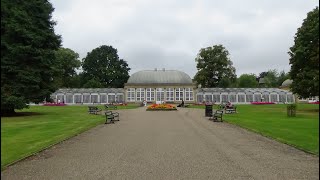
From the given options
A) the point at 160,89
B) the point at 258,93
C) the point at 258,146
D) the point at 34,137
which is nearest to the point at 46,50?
the point at 34,137

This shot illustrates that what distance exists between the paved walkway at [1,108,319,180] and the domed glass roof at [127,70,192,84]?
2991 inches

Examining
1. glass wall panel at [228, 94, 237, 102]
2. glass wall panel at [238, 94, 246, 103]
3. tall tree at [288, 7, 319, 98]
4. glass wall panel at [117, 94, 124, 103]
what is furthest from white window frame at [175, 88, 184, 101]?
tall tree at [288, 7, 319, 98]

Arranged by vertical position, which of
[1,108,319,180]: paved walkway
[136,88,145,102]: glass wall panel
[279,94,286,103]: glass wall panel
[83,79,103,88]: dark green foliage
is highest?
[83,79,103,88]: dark green foliage

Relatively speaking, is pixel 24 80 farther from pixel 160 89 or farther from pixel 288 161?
pixel 160 89

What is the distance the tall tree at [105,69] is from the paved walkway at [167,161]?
305 ft

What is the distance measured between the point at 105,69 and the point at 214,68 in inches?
1218

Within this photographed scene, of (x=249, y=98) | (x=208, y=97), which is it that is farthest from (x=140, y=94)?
(x=249, y=98)

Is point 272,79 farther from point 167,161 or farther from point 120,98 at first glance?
point 167,161

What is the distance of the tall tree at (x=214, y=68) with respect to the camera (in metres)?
95.4

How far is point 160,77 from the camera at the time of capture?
94750 millimetres

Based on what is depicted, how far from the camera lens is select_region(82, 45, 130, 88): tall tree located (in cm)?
10962

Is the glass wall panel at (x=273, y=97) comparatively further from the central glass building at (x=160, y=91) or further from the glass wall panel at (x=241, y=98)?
the central glass building at (x=160, y=91)

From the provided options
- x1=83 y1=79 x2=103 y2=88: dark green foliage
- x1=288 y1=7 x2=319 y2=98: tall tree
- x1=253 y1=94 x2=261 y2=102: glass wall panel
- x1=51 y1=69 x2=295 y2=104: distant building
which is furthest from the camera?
x1=83 y1=79 x2=103 y2=88: dark green foliage

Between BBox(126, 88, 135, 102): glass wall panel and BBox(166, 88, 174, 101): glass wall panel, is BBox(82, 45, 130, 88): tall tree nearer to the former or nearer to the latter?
BBox(126, 88, 135, 102): glass wall panel
